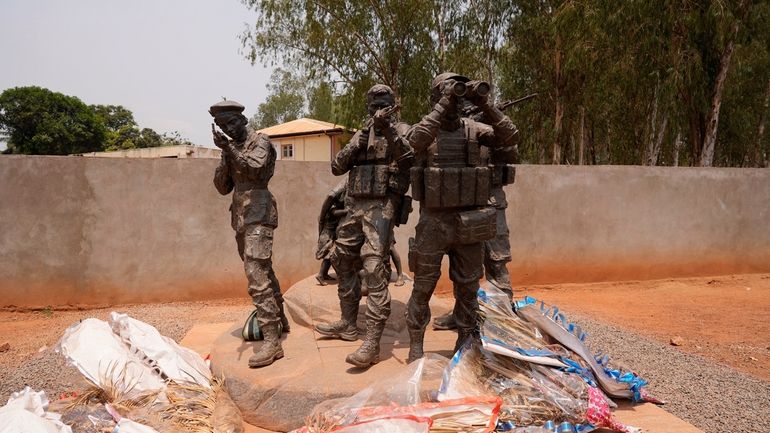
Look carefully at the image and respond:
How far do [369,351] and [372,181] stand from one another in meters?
1.33

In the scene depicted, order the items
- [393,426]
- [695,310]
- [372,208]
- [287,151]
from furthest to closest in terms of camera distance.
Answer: [287,151] → [695,310] → [372,208] → [393,426]

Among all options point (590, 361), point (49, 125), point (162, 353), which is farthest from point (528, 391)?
point (49, 125)

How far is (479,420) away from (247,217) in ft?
7.55

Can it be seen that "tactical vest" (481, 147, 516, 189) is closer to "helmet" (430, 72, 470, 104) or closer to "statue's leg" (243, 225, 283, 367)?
"helmet" (430, 72, 470, 104)

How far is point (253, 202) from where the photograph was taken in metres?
4.01

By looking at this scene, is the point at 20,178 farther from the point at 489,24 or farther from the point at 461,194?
the point at 489,24

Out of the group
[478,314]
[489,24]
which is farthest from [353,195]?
[489,24]

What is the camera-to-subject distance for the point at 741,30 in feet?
35.9

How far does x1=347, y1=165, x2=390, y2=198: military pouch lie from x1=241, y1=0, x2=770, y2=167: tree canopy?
1009 cm

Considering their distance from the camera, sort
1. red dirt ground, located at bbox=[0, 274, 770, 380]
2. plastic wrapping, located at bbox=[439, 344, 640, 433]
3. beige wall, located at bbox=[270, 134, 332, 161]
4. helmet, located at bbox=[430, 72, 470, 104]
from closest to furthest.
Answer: plastic wrapping, located at bbox=[439, 344, 640, 433] → helmet, located at bbox=[430, 72, 470, 104] → red dirt ground, located at bbox=[0, 274, 770, 380] → beige wall, located at bbox=[270, 134, 332, 161]

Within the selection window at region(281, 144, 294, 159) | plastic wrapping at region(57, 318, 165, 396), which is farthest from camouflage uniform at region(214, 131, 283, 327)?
window at region(281, 144, 294, 159)

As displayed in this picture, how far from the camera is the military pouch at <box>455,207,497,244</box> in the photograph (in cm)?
344

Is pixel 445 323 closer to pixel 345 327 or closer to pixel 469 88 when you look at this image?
pixel 345 327

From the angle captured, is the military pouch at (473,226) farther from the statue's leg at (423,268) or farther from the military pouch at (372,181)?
the military pouch at (372,181)
